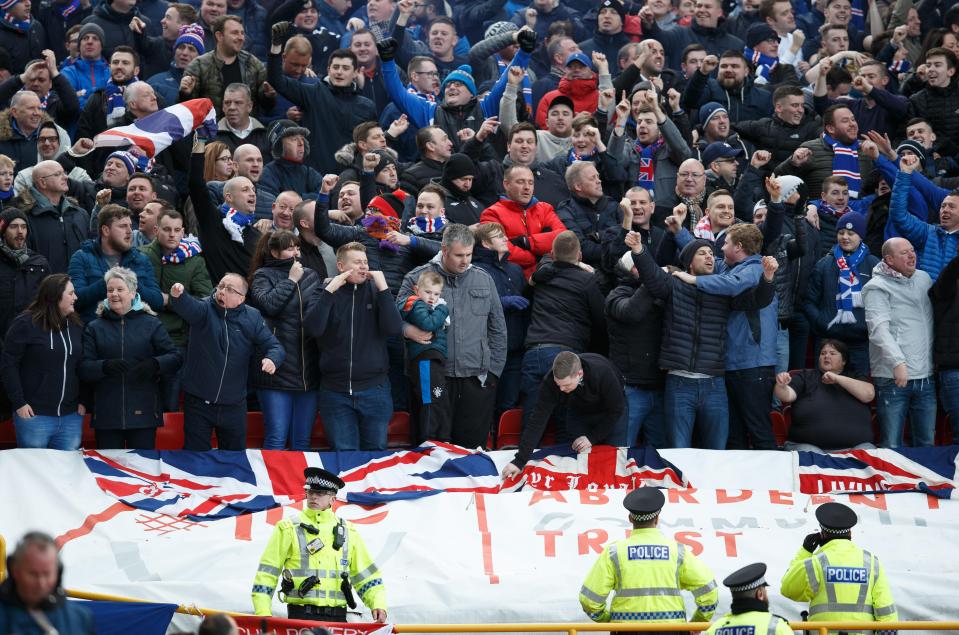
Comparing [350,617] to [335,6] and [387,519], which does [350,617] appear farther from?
[335,6]

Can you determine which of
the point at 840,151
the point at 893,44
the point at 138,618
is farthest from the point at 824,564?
the point at 893,44

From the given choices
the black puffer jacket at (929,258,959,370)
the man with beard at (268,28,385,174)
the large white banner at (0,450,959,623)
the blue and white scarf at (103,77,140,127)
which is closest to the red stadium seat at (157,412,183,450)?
the large white banner at (0,450,959,623)

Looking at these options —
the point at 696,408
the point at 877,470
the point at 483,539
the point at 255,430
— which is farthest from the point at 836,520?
the point at 255,430

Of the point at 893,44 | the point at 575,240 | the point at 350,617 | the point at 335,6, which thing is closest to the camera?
the point at 350,617

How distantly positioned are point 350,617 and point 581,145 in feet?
20.7

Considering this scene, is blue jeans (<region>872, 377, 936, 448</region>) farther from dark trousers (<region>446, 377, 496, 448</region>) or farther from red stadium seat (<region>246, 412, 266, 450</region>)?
red stadium seat (<region>246, 412, 266, 450</region>)

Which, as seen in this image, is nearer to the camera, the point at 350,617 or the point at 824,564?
the point at 824,564

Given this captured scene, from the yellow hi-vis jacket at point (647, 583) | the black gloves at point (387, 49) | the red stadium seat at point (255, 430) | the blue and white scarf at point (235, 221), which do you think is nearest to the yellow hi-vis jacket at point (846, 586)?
the yellow hi-vis jacket at point (647, 583)

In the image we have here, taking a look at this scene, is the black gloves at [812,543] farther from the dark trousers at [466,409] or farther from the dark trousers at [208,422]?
the dark trousers at [208,422]

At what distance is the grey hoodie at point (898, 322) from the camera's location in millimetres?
13828

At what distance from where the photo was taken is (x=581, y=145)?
620 inches

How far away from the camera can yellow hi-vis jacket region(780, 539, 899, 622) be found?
989 centimetres

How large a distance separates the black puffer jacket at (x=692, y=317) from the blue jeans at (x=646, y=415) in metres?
0.37

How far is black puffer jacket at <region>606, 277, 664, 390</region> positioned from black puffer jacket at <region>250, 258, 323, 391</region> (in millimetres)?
2663
